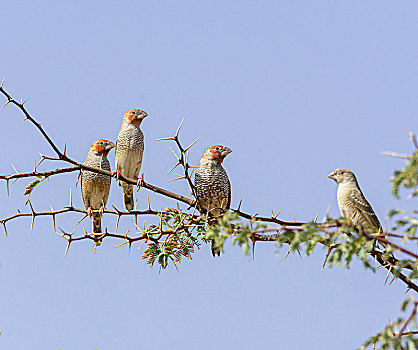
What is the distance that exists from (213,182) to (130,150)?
1.74m

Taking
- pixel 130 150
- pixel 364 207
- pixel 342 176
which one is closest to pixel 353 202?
pixel 364 207

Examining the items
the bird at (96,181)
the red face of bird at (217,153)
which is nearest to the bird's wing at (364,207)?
the red face of bird at (217,153)

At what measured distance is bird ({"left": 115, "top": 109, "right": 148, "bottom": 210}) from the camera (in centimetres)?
843

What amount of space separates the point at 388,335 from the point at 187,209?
136 inches

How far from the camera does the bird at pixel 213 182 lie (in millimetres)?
7102

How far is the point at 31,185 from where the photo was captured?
16.1 feet

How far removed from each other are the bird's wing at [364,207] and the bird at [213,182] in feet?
4.83

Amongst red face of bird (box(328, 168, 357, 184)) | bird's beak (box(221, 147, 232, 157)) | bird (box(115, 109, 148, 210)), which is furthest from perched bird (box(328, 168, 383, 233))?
bird (box(115, 109, 148, 210))

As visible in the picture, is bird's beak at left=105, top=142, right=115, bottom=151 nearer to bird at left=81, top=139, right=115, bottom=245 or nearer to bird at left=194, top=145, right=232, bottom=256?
bird at left=81, top=139, right=115, bottom=245

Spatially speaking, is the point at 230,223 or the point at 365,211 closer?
the point at 230,223

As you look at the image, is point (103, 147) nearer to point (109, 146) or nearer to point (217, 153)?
point (109, 146)

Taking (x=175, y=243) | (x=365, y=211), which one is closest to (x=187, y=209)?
(x=175, y=243)

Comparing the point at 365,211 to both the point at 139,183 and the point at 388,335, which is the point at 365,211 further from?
the point at 388,335

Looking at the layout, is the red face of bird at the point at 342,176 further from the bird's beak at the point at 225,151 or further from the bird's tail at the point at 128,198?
the bird's tail at the point at 128,198
